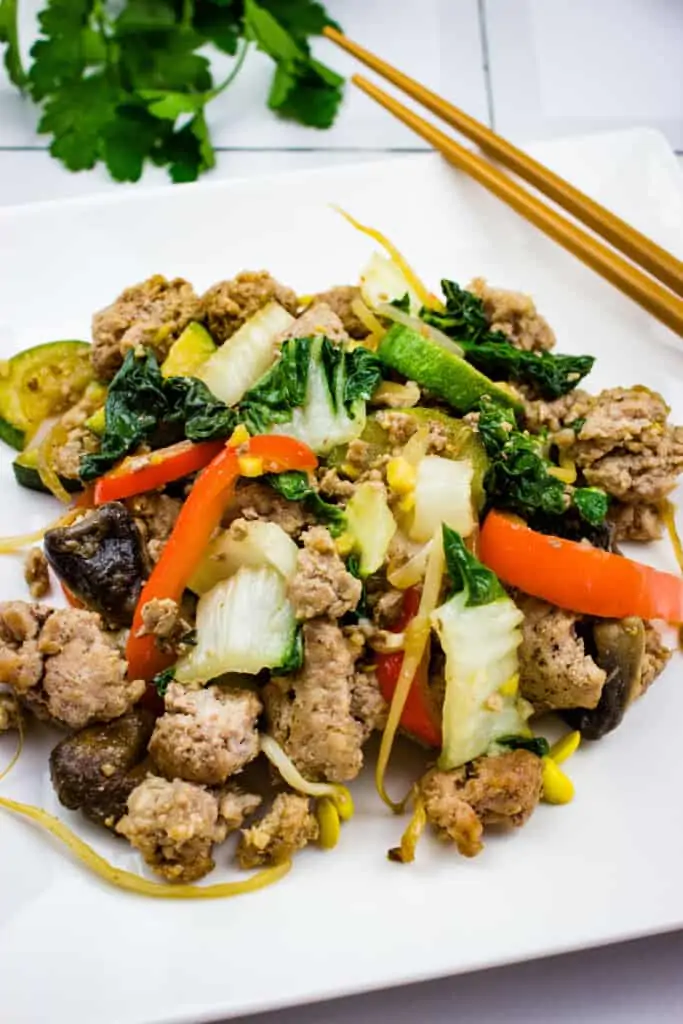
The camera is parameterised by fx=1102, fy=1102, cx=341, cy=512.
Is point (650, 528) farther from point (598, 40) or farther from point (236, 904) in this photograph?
point (598, 40)

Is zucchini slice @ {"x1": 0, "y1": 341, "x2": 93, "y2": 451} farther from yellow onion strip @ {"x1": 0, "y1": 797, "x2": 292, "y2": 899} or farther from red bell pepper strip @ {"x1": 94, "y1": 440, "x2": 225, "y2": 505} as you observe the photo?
yellow onion strip @ {"x1": 0, "y1": 797, "x2": 292, "y2": 899}

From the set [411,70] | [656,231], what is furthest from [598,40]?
[656,231]

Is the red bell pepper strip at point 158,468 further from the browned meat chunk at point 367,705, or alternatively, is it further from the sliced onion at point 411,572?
the browned meat chunk at point 367,705

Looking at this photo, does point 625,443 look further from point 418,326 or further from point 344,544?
point 344,544

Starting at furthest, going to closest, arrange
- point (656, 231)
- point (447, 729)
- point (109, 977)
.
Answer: point (656, 231), point (447, 729), point (109, 977)

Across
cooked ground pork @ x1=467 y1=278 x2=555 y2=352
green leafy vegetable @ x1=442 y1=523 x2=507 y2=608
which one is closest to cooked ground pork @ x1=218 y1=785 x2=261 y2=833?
green leafy vegetable @ x1=442 y1=523 x2=507 y2=608

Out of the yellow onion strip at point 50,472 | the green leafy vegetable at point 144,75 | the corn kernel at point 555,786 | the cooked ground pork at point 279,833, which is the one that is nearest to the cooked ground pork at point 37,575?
the yellow onion strip at point 50,472

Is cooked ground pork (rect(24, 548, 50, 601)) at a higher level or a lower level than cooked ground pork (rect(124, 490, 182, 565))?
lower
